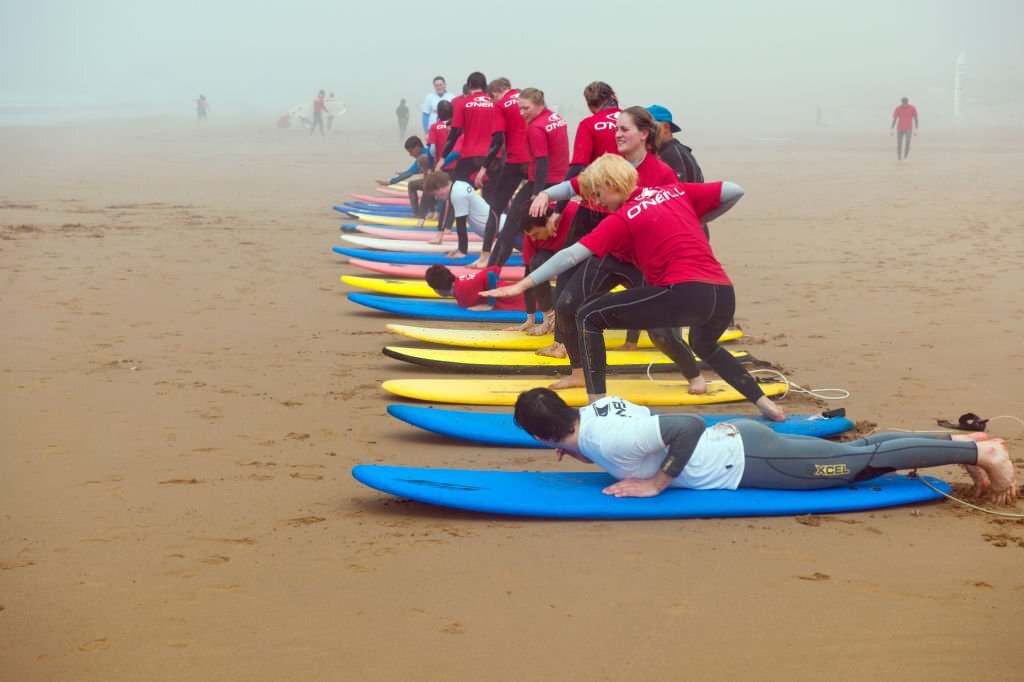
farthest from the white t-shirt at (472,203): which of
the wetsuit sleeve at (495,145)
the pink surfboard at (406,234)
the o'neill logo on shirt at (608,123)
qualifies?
the o'neill logo on shirt at (608,123)

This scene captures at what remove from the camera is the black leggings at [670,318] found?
5129 mm

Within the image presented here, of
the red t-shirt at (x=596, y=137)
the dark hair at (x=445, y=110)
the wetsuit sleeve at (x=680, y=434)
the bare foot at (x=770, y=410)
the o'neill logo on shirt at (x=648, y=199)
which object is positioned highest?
the dark hair at (x=445, y=110)

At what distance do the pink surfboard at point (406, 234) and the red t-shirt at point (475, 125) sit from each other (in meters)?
1.56

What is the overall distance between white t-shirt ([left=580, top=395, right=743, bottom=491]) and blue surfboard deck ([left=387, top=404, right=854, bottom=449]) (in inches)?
38.4

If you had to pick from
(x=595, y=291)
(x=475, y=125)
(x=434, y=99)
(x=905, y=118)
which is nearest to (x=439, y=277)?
(x=475, y=125)

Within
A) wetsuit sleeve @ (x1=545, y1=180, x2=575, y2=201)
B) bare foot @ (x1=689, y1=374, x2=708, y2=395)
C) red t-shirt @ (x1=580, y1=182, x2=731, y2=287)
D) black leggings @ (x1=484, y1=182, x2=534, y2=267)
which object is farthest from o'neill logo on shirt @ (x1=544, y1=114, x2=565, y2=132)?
red t-shirt @ (x1=580, y1=182, x2=731, y2=287)

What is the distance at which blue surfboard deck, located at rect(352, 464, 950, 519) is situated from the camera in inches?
167

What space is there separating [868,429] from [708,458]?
1680mm

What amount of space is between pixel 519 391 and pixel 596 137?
6.41 feet

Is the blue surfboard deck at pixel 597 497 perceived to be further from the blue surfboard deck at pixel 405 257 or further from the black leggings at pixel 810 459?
the blue surfboard deck at pixel 405 257

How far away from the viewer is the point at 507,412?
240 inches

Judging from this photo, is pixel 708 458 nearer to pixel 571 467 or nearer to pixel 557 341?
pixel 571 467

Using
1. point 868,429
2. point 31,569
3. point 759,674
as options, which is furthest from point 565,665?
point 868,429

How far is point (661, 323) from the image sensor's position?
17.1ft
